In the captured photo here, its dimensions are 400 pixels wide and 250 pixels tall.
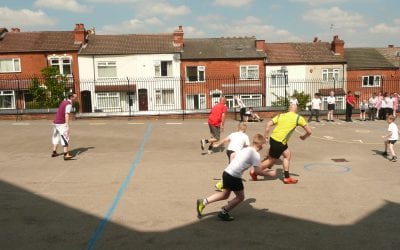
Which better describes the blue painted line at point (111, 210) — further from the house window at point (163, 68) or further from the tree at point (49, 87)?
the house window at point (163, 68)

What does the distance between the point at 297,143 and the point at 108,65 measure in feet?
91.9

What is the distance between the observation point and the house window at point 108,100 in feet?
125

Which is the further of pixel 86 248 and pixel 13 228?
pixel 13 228

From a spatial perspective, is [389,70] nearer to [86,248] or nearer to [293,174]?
[293,174]

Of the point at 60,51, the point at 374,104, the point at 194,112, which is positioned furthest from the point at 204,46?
the point at 374,104

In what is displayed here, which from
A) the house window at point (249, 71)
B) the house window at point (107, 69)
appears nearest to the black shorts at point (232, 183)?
the house window at point (107, 69)

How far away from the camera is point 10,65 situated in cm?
3822

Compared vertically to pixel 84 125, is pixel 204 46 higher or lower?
higher

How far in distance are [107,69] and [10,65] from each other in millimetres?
9078

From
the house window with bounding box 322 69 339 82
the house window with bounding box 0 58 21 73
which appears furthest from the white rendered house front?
the house window with bounding box 322 69 339 82

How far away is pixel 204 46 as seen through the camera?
41.8 meters

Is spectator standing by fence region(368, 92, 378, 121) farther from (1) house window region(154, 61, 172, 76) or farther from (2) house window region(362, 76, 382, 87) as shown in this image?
(2) house window region(362, 76, 382, 87)

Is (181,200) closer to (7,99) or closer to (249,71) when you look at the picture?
(249,71)

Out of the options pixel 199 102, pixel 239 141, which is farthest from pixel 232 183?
pixel 199 102
